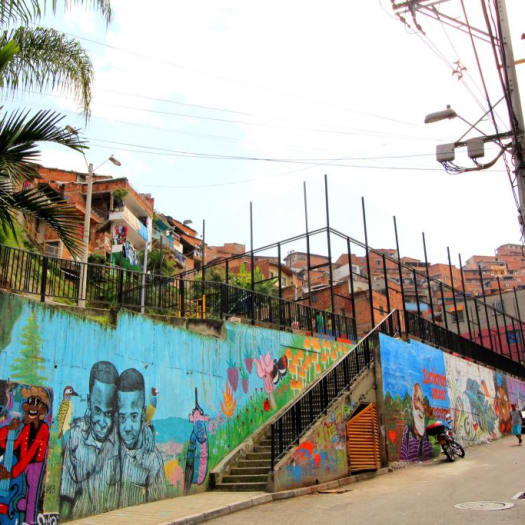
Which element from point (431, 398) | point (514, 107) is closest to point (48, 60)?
point (514, 107)

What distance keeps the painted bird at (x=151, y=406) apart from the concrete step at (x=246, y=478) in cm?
247

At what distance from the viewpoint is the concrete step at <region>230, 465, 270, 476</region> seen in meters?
12.1

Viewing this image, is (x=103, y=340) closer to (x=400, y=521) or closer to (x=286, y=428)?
(x=286, y=428)

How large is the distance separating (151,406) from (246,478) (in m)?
2.68

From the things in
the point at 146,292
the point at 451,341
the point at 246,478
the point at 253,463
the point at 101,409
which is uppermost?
the point at 451,341

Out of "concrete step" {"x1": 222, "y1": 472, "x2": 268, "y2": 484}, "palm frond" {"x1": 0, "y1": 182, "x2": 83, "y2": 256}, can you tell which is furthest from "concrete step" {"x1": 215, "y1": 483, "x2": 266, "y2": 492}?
"palm frond" {"x1": 0, "y1": 182, "x2": 83, "y2": 256}

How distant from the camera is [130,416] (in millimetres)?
10672

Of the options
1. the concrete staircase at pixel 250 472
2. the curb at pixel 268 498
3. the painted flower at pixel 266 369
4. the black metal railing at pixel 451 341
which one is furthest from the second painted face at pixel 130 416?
the black metal railing at pixel 451 341

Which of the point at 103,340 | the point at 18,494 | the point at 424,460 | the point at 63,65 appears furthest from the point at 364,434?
the point at 63,65

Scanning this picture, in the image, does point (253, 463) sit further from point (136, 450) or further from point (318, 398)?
point (136, 450)

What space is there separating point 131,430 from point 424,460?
988cm

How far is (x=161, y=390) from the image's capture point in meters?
11.6

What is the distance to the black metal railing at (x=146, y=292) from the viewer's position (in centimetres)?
981

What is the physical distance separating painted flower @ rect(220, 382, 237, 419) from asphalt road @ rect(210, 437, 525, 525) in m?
2.82
